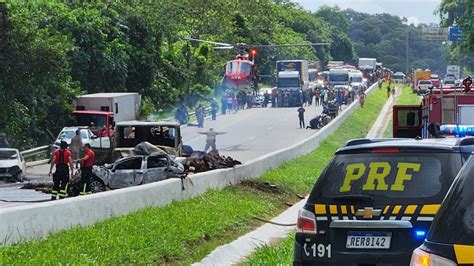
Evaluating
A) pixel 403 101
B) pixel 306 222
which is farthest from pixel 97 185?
pixel 403 101

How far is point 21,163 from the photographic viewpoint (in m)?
34.3

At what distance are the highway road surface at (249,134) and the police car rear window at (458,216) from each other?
2409cm

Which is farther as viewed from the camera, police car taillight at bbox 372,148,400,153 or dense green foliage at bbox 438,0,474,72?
dense green foliage at bbox 438,0,474,72

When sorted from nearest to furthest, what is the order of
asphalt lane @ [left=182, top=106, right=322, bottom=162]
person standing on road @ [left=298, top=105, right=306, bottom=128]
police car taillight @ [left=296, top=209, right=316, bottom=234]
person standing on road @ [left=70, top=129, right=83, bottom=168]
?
police car taillight @ [left=296, top=209, right=316, bottom=234], person standing on road @ [left=70, top=129, right=83, bottom=168], asphalt lane @ [left=182, top=106, right=322, bottom=162], person standing on road @ [left=298, top=105, right=306, bottom=128]

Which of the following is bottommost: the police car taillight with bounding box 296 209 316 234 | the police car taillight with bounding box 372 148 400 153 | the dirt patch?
the dirt patch

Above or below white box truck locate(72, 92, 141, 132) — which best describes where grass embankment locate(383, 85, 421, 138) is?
below

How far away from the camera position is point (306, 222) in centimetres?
947

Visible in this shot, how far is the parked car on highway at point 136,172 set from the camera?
25.5m

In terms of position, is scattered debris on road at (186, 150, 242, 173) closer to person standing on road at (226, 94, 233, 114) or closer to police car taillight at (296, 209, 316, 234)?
police car taillight at (296, 209, 316, 234)

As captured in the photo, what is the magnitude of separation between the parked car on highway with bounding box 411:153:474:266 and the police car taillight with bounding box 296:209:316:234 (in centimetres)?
341

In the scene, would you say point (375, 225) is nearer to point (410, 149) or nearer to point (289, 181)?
point (410, 149)

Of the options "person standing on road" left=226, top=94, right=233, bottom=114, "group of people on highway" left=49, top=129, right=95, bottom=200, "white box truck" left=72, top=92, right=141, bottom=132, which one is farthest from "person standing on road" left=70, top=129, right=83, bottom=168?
"person standing on road" left=226, top=94, right=233, bottom=114

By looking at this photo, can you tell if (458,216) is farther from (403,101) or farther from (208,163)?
(403,101)

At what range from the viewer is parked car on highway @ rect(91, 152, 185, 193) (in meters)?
25.5
